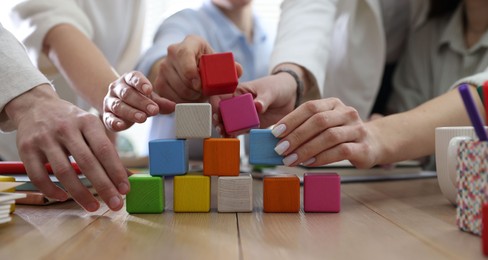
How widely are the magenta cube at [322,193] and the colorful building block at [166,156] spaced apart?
0.69 feet

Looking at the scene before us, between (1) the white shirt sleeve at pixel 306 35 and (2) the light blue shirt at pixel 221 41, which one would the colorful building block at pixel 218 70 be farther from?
(2) the light blue shirt at pixel 221 41

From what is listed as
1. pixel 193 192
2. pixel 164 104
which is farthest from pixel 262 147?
pixel 164 104

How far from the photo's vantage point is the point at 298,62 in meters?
1.27

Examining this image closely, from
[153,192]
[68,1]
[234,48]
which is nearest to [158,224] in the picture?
[153,192]

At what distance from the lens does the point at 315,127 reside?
873 mm

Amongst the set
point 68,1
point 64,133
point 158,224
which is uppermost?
point 68,1

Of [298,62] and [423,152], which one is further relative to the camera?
[298,62]

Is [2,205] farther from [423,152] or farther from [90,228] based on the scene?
[423,152]

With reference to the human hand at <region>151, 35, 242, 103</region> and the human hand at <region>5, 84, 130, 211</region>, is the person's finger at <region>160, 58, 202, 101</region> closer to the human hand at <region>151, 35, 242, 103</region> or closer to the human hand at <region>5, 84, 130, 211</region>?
the human hand at <region>151, 35, 242, 103</region>

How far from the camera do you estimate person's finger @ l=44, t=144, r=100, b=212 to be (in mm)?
786

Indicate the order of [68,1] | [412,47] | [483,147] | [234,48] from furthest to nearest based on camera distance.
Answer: [234,48], [412,47], [68,1], [483,147]

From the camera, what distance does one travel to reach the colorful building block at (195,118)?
84 centimetres

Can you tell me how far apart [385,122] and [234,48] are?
3.25 feet

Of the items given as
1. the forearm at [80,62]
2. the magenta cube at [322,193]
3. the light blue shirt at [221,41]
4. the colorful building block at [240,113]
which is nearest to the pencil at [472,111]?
the magenta cube at [322,193]
